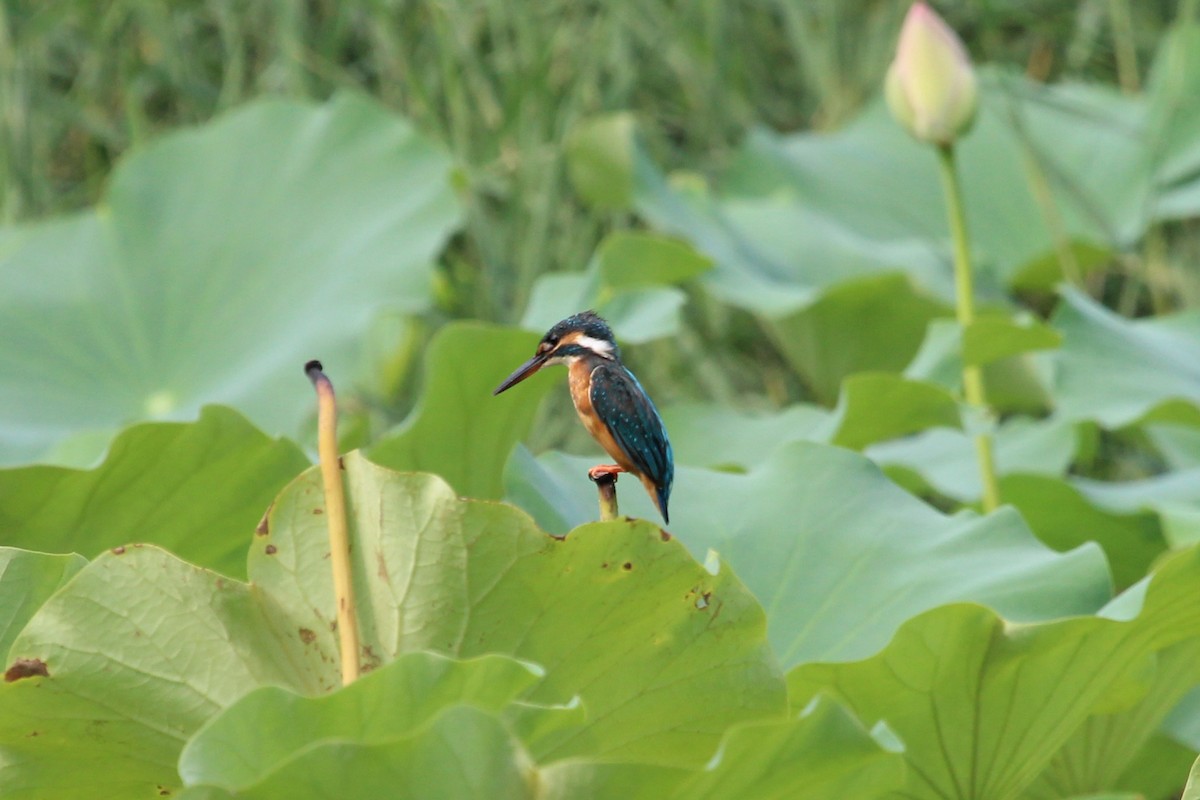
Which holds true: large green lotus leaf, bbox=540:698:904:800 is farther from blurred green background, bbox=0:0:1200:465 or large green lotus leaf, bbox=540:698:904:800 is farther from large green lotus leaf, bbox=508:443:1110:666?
blurred green background, bbox=0:0:1200:465

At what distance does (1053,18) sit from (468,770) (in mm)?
2750

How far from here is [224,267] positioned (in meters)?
1.84


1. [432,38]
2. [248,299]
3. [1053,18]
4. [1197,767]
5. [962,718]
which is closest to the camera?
[1197,767]

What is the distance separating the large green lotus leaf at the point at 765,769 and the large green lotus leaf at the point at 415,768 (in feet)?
0.07

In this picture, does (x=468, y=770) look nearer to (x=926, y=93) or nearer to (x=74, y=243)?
(x=926, y=93)

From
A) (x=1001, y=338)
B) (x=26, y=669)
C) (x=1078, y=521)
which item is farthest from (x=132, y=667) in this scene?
(x=1078, y=521)

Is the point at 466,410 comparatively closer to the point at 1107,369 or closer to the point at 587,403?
the point at 587,403

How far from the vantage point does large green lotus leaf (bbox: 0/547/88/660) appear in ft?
2.63

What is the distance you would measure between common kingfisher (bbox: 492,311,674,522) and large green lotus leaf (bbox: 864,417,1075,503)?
0.75 metres

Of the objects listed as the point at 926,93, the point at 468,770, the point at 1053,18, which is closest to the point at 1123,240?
the point at 1053,18

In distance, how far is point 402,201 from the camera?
6.08 ft

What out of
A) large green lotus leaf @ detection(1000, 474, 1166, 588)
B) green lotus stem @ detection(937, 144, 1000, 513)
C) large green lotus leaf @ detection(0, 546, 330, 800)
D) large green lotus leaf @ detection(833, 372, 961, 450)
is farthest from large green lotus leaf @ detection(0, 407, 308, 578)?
large green lotus leaf @ detection(1000, 474, 1166, 588)

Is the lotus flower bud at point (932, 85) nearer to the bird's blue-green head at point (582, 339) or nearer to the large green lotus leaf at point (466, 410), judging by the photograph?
the large green lotus leaf at point (466, 410)

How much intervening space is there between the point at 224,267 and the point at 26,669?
3.79 feet
